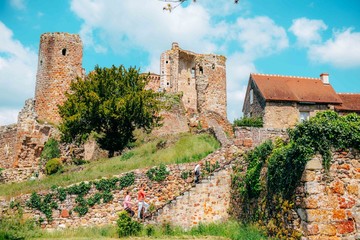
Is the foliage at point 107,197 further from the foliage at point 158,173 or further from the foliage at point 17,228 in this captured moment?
the foliage at point 17,228

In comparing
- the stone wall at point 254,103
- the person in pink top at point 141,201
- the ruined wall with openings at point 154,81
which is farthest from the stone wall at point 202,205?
the ruined wall with openings at point 154,81

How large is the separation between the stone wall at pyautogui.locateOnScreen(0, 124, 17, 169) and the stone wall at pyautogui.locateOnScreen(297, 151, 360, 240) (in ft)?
79.9

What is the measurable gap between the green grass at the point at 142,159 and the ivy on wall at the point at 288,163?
605 cm

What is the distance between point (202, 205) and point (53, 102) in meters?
19.8

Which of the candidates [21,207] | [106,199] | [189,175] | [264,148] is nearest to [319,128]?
[264,148]

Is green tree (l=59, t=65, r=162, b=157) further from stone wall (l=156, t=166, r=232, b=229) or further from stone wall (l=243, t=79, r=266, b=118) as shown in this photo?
stone wall (l=243, t=79, r=266, b=118)

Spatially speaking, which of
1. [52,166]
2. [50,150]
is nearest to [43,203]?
[52,166]

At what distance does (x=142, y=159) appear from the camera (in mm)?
21047

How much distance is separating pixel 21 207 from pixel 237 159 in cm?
957

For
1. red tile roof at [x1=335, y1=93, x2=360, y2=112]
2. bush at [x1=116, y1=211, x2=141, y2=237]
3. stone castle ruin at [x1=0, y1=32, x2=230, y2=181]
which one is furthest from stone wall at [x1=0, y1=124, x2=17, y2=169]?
red tile roof at [x1=335, y1=93, x2=360, y2=112]

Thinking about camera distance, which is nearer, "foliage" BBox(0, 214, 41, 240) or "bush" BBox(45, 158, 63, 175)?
"foliage" BBox(0, 214, 41, 240)

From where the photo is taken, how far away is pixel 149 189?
58.6 ft

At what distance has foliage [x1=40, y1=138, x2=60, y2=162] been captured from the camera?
28.4 meters

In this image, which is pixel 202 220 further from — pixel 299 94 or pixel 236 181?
pixel 299 94
